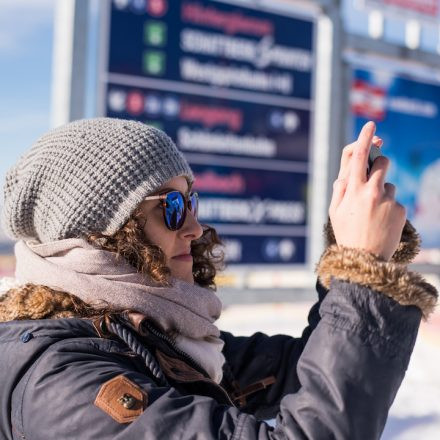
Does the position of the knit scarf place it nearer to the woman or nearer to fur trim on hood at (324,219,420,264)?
the woman

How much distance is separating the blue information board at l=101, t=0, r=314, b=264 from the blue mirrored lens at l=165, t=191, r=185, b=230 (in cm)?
300

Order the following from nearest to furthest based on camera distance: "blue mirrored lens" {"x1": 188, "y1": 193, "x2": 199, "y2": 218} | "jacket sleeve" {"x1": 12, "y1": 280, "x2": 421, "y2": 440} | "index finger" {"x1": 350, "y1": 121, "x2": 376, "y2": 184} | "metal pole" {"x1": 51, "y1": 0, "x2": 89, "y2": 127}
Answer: "jacket sleeve" {"x1": 12, "y1": 280, "x2": 421, "y2": 440} < "index finger" {"x1": 350, "y1": 121, "x2": 376, "y2": 184} < "blue mirrored lens" {"x1": 188, "y1": 193, "x2": 199, "y2": 218} < "metal pole" {"x1": 51, "y1": 0, "x2": 89, "y2": 127}

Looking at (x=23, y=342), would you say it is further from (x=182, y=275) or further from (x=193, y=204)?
(x=193, y=204)

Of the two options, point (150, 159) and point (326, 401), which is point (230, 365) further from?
point (326, 401)

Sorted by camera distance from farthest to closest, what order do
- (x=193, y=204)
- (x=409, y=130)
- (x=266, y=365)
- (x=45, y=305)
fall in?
(x=409, y=130) < (x=266, y=365) < (x=193, y=204) < (x=45, y=305)

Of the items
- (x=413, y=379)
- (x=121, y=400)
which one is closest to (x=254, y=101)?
(x=413, y=379)

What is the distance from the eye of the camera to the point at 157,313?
133 centimetres

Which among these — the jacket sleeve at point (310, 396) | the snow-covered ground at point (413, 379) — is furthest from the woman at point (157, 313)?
the snow-covered ground at point (413, 379)

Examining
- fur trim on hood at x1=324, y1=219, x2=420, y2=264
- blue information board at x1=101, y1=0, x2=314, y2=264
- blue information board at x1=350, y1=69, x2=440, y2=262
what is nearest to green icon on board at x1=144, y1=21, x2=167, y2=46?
blue information board at x1=101, y1=0, x2=314, y2=264

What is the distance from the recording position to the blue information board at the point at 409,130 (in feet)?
19.3

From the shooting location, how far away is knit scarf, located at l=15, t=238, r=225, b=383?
1.29 m

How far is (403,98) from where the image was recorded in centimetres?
612

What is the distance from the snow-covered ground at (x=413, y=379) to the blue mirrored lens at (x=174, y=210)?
60 centimetres

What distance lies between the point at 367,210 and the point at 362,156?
111mm
